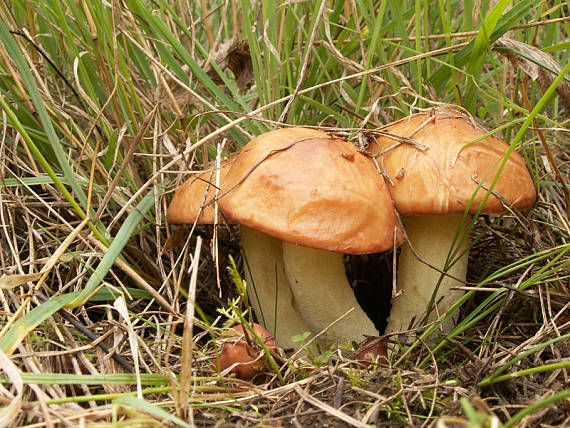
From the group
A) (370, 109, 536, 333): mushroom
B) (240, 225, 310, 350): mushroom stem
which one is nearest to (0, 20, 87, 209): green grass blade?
(240, 225, 310, 350): mushroom stem

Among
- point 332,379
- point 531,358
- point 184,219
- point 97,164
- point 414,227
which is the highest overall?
point 97,164

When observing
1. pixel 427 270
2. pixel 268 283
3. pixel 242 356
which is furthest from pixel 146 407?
pixel 427 270

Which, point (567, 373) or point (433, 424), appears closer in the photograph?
point (433, 424)

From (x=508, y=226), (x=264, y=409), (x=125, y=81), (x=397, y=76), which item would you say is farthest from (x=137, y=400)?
(x=508, y=226)

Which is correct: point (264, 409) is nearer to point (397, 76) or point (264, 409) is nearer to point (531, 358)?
point (531, 358)

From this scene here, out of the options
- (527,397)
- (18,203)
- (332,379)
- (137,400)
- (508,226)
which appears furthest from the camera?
(508,226)

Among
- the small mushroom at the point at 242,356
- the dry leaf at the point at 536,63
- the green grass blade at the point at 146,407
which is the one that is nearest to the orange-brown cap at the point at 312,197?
the small mushroom at the point at 242,356

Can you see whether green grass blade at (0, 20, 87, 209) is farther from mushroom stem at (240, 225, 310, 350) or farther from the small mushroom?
the small mushroom

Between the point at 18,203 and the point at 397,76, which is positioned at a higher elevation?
the point at 397,76
